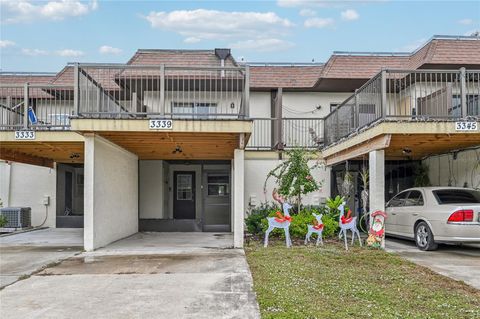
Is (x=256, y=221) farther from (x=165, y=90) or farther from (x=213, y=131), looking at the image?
(x=165, y=90)

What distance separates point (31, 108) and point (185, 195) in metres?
6.30

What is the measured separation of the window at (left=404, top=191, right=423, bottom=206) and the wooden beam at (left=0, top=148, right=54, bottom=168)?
11004 mm

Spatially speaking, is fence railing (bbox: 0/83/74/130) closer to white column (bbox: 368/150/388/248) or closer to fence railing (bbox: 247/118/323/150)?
fence railing (bbox: 247/118/323/150)

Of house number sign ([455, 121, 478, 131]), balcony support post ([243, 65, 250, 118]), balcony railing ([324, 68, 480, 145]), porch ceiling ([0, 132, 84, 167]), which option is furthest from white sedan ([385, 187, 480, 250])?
porch ceiling ([0, 132, 84, 167])

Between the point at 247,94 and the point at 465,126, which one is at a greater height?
the point at 247,94

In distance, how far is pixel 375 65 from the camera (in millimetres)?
15594

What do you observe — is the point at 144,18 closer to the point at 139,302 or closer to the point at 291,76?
the point at 291,76

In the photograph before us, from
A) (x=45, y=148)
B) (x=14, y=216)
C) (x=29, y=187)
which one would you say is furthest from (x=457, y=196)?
(x=29, y=187)

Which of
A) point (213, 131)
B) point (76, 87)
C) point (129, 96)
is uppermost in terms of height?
point (129, 96)

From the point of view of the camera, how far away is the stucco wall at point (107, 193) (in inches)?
381

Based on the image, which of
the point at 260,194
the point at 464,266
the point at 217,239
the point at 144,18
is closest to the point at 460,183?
the point at 464,266

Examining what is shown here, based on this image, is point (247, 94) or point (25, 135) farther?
point (25, 135)

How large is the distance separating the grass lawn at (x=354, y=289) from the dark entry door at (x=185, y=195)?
8231mm

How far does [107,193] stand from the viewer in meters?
10.7
